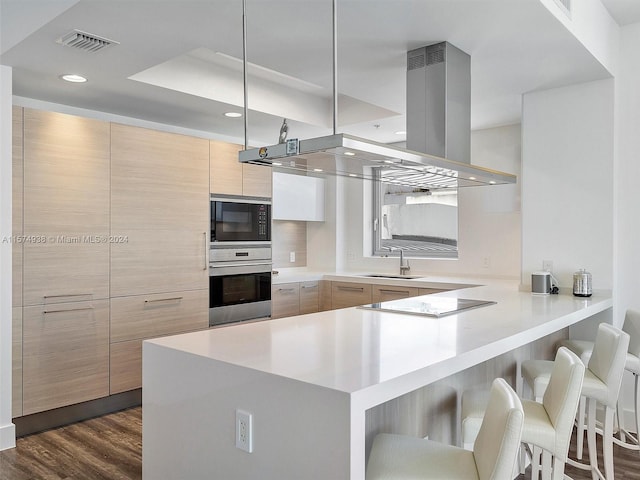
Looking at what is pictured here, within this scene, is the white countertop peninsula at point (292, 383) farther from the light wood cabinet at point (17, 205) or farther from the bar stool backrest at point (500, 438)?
the light wood cabinet at point (17, 205)

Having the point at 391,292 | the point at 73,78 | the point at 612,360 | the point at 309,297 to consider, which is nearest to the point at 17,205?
the point at 73,78

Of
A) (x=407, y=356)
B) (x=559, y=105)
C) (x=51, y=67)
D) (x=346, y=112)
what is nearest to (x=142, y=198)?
(x=51, y=67)

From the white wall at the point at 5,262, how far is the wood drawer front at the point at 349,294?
9.74ft

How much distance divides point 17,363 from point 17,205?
3.22 ft

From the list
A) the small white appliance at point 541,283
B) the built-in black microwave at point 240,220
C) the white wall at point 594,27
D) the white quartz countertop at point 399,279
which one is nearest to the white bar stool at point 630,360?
the small white appliance at point 541,283

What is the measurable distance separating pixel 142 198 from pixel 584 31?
306 cm

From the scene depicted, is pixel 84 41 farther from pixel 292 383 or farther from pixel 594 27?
pixel 594 27

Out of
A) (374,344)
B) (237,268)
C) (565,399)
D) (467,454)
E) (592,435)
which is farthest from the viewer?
(237,268)

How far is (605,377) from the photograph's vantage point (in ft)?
7.63

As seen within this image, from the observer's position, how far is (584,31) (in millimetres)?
2826

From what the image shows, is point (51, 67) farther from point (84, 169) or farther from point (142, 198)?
point (142, 198)

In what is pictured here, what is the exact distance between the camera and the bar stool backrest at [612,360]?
225 cm

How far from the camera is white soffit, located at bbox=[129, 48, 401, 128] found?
3.60 m

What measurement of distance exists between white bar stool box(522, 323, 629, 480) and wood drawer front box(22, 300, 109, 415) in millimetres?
2795
